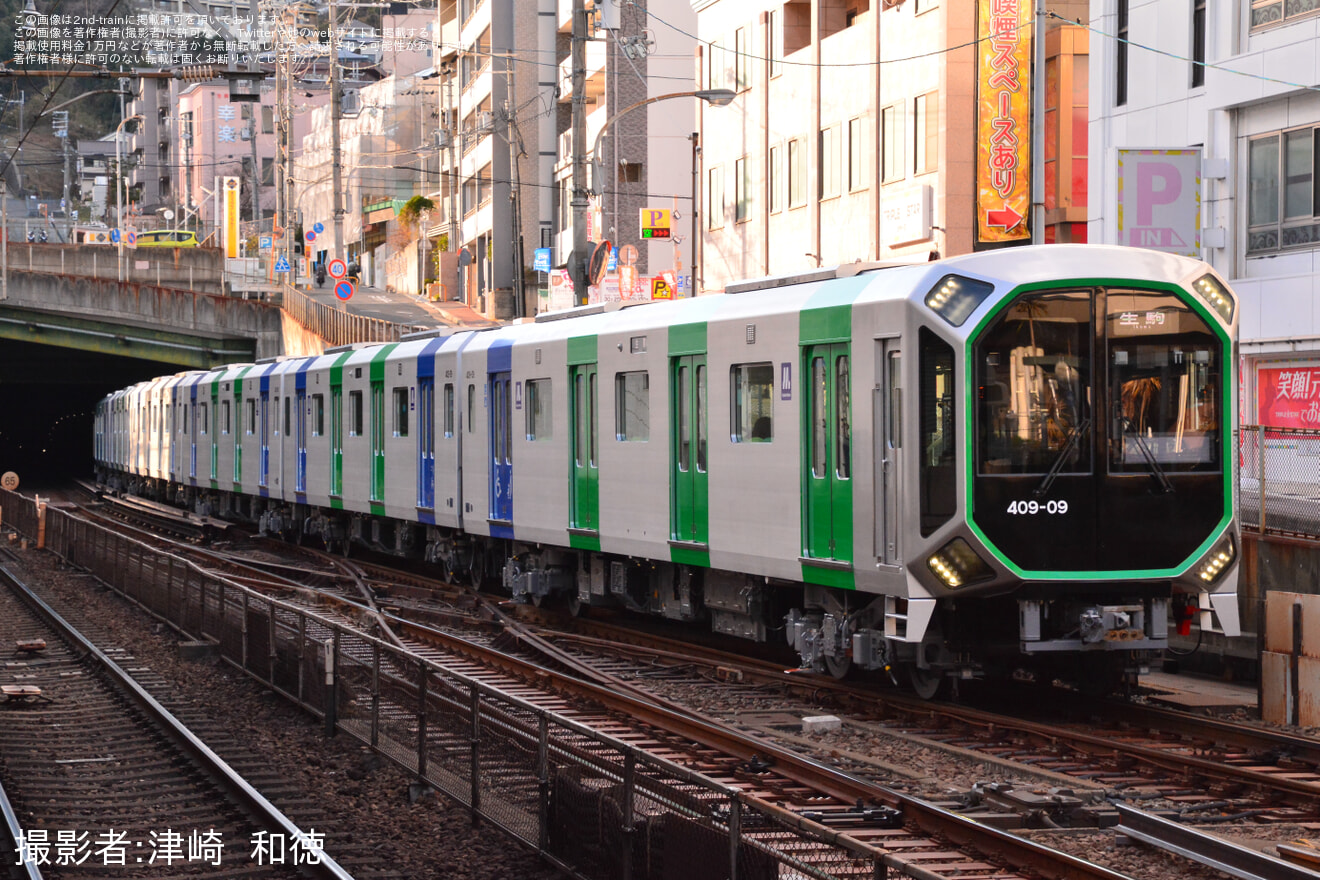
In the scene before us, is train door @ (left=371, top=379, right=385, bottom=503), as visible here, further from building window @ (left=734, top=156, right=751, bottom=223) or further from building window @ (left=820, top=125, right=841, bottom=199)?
building window @ (left=734, top=156, right=751, bottom=223)

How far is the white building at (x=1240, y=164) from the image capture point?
907 inches

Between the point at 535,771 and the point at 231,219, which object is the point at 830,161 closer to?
the point at 535,771

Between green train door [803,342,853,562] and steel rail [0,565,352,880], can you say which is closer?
steel rail [0,565,352,880]

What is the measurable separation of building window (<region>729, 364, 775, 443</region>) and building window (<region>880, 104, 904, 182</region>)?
20417mm

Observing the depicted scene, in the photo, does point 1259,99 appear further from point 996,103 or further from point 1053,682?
point 1053,682

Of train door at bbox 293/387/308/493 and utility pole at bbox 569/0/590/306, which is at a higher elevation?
utility pole at bbox 569/0/590/306

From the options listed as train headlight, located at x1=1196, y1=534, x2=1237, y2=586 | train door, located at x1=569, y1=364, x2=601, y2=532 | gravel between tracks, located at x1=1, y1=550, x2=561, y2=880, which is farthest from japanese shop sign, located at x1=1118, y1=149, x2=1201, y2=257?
gravel between tracks, located at x1=1, y1=550, x2=561, y2=880

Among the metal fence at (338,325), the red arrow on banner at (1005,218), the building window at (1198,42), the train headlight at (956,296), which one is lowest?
the train headlight at (956,296)

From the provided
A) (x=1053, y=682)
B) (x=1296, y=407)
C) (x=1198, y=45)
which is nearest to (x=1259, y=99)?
(x=1198, y=45)

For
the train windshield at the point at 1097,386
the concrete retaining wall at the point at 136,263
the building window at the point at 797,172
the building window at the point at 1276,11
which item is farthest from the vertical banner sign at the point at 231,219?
the train windshield at the point at 1097,386

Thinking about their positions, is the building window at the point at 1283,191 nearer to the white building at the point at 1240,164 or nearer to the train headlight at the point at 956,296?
the white building at the point at 1240,164

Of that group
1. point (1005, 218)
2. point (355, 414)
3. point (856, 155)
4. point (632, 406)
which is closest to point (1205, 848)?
point (632, 406)

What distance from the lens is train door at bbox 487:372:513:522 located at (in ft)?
68.8

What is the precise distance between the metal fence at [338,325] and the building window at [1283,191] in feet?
78.6
